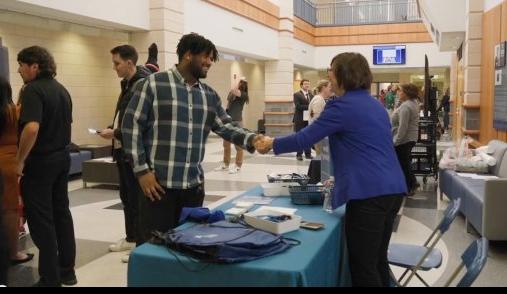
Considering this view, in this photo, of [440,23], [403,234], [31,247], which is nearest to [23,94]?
[31,247]

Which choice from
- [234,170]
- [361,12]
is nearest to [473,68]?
[234,170]

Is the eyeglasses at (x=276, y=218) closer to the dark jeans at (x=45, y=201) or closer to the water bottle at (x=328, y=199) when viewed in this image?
the water bottle at (x=328, y=199)

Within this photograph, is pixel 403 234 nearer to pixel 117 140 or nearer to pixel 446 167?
pixel 446 167

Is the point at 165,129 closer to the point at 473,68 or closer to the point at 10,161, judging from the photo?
the point at 10,161

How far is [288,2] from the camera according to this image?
1538cm

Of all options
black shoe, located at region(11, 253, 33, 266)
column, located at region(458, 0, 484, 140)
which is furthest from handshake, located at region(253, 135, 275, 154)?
column, located at region(458, 0, 484, 140)

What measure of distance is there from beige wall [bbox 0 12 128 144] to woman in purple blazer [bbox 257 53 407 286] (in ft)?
19.7

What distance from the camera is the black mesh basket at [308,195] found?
2896 millimetres

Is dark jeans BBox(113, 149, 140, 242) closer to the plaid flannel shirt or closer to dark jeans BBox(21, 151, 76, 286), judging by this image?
dark jeans BBox(21, 151, 76, 286)

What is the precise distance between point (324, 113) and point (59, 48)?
24.4ft

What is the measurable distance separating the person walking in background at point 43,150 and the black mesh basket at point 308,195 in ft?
4.82

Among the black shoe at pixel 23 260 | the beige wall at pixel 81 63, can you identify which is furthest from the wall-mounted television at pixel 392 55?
the black shoe at pixel 23 260

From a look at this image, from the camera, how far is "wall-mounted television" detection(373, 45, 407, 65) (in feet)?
59.5

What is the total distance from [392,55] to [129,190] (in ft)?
52.0
